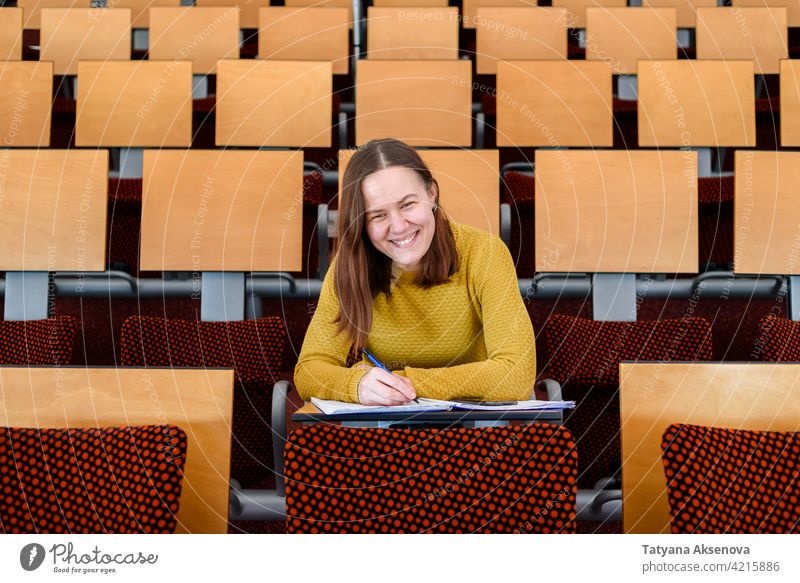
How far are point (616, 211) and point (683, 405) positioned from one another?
84cm

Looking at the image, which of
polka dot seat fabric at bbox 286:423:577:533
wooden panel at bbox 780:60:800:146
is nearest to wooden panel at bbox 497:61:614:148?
wooden panel at bbox 780:60:800:146

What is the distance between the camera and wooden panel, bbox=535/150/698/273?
A: 1.52 metres

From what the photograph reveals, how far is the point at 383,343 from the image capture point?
1.10 m

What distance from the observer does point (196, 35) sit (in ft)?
8.44

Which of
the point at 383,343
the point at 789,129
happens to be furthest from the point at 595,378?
the point at 789,129

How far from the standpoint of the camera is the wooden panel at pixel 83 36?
2.57 metres

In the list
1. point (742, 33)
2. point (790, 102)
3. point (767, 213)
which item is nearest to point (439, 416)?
point (767, 213)

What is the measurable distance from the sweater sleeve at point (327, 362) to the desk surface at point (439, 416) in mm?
151

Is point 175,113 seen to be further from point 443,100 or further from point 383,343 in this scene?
point 383,343

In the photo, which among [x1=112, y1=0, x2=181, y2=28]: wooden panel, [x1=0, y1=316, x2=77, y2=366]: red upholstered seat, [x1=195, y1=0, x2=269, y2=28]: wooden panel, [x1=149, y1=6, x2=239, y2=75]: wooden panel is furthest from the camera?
[x1=195, y1=0, x2=269, y2=28]: wooden panel

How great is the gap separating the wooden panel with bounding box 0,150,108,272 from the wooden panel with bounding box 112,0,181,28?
1531 millimetres

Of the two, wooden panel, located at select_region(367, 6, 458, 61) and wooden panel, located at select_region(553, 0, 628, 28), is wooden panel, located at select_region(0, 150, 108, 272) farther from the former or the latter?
wooden panel, located at select_region(553, 0, 628, 28)

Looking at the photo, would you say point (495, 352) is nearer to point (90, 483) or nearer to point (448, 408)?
point (448, 408)
